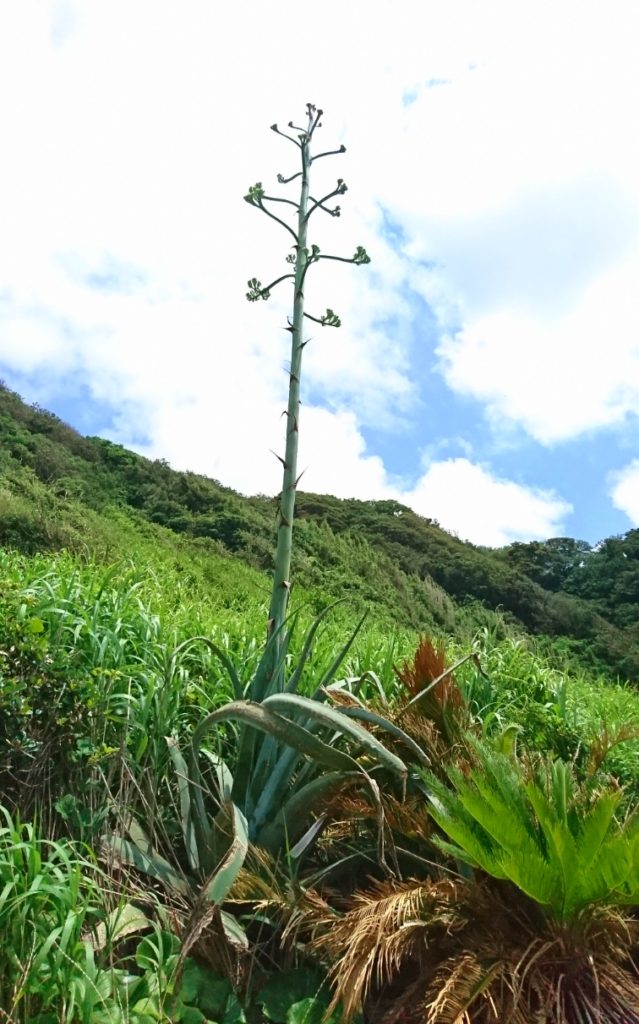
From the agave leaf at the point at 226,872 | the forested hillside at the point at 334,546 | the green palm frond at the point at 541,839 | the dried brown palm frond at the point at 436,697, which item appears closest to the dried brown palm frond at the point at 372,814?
the green palm frond at the point at 541,839

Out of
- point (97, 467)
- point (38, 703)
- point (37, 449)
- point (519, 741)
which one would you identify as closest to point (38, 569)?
point (38, 703)

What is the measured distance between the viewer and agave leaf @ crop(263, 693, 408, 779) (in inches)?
112

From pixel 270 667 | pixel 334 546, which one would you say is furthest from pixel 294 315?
pixel 334 546

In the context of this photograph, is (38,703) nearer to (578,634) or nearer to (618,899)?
(618,899)

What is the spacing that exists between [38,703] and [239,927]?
1398 mm

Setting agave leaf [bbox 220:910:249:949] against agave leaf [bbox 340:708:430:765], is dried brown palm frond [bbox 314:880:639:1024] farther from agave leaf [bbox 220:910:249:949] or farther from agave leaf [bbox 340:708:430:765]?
agave leaf [bbox 340:708:430:765]

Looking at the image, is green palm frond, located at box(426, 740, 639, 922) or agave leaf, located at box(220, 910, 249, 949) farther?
agave leaf, located at box(220, 910, 249, 949)

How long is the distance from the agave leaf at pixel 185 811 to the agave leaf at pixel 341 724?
23.1 inches

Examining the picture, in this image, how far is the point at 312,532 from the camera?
2056cm

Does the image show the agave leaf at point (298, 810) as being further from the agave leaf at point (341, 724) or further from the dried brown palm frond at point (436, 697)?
the dried brown palm frond at point (436, 697)

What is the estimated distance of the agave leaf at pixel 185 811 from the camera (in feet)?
10.8

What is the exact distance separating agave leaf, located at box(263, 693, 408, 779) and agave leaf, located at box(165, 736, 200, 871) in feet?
1.93

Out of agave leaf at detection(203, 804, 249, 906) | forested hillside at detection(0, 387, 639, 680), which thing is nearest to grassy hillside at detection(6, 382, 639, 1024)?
agave leaf at detection(203, 804, 249, 906)

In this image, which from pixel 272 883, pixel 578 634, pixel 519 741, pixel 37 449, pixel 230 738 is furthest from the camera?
pixel 578 634
